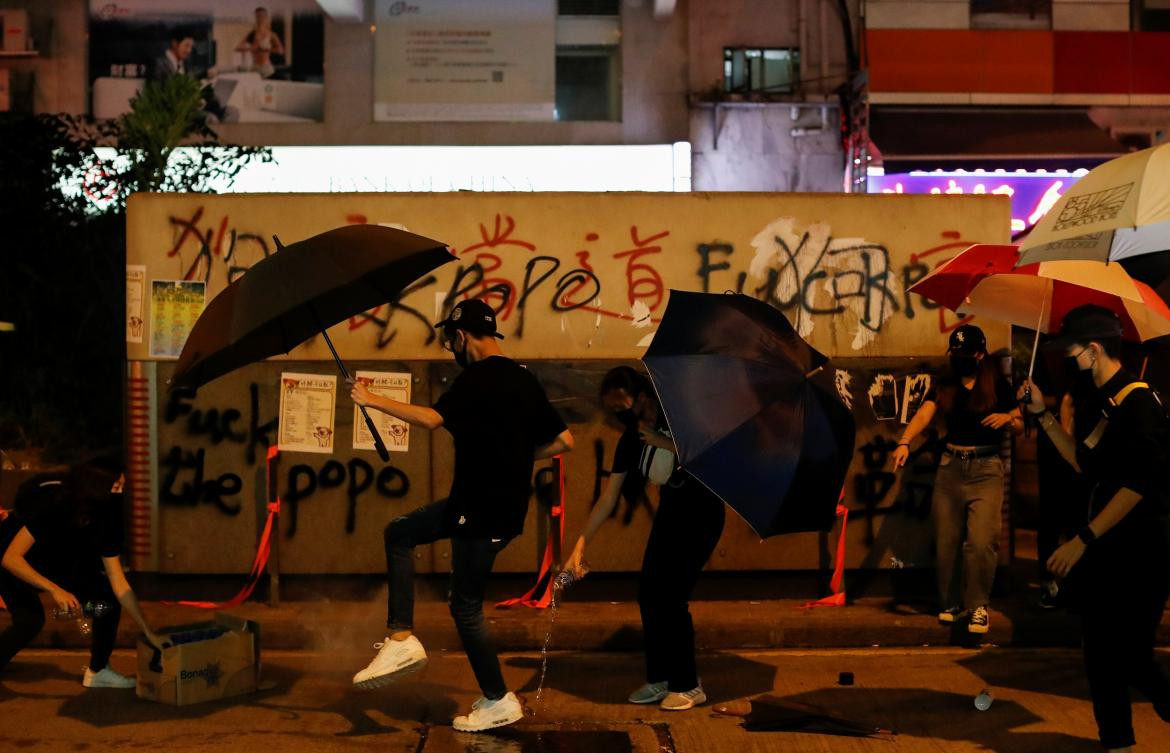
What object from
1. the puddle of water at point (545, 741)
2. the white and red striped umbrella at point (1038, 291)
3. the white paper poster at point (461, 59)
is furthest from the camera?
the white paper poster at point (461, 59)

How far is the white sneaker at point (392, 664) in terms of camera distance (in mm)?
5719

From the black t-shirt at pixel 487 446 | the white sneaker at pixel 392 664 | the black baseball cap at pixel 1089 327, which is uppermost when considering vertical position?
the black baseball cap at pixel 1089 327

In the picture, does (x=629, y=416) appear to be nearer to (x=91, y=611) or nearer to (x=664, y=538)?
(x=664, y=538)

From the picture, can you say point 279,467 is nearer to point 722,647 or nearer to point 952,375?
point 722,647

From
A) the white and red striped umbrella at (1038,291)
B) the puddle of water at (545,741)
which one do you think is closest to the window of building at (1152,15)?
the white and red striped umbrella at (1038,291)

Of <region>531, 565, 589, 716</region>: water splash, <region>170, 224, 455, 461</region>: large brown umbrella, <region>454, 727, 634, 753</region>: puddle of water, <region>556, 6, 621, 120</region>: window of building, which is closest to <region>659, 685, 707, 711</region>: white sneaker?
<region>454, 727, 634, 753</region>: puddle of water

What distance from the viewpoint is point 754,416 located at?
550 cm

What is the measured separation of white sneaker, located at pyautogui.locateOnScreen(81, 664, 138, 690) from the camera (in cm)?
676

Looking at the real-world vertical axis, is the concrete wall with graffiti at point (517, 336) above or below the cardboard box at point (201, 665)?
above

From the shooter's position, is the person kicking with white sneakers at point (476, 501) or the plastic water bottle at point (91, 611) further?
the plastic water bottle at point (91, 611)

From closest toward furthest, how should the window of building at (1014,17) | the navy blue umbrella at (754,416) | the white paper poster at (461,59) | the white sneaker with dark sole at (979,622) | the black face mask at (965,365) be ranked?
the navy blue umbrella at (754,416), the white sneaker with dark sole at (979,622), the black face mask at (965,365), the window of building at (1014,17), the white paper poster at (461,59)

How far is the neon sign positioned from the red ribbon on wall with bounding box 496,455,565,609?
833 cm

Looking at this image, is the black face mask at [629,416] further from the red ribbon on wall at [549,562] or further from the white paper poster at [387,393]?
the white paper poster at [387,393]

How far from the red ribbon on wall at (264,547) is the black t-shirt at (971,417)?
4.21 metres
